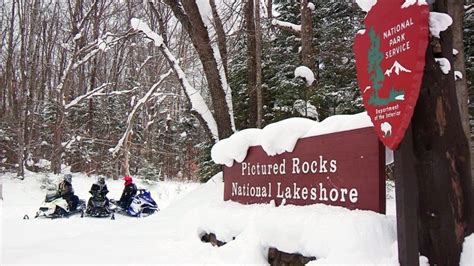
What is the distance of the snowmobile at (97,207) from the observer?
10.7m

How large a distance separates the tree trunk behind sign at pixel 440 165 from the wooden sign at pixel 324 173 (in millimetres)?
495

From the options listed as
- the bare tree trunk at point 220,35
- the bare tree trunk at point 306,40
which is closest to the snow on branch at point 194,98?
the bare tree trunk at point 220,35

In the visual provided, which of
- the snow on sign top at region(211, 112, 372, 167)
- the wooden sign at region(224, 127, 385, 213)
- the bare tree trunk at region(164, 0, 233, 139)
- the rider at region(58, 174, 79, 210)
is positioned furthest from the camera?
the rider at region(58, 174, 79, 210)

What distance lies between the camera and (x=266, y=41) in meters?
12.2

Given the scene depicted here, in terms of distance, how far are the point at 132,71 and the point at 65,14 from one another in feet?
19.4

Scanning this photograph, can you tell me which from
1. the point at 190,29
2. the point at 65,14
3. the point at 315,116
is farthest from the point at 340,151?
the point at 65,14

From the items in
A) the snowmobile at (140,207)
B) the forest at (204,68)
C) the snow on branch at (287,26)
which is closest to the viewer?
the forest at (204,68)

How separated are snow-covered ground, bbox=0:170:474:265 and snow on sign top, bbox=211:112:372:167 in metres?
0.60

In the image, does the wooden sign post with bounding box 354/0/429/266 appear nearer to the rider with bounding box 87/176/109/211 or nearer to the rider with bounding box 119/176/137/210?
the rider with bounding box 87/176/109/211

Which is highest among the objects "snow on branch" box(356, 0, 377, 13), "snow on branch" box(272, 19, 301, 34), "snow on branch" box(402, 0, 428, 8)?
"snow on branch" box(272, 19, 301, 34)

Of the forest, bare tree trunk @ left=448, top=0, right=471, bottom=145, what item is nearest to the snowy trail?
the forest

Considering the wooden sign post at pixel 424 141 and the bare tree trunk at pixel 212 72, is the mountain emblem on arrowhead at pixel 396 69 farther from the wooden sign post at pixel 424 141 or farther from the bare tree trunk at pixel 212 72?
the bare tree trunk at pixel 212 72

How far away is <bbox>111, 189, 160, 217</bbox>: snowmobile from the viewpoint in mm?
11047

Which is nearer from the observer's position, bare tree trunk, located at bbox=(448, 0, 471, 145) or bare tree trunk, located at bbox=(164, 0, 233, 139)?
bare tree trunk, located at bbox=(448, 0, 471, 145)
